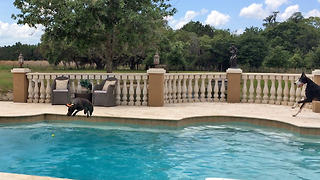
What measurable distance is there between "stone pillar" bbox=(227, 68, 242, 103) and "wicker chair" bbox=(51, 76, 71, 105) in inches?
202

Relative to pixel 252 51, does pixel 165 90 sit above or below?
below

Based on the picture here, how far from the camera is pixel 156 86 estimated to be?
32.5ft

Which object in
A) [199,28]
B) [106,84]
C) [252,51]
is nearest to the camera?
[106,84]

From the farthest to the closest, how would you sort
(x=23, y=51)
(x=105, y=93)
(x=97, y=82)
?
(x=23, y=51)
(x=97, y=82)
(x=105, y=93)

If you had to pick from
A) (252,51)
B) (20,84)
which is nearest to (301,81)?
(20,84)

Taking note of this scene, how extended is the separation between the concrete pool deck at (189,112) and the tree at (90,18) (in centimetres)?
459

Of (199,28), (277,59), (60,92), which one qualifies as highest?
(199,28)

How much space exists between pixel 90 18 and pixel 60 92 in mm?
4379

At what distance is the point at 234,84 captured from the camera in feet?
35.5

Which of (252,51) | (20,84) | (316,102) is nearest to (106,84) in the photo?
(20,84)

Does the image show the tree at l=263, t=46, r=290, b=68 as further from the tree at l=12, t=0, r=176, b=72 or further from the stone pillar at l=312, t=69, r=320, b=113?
the stone pillar at l=312, t=69, r=320, b=113

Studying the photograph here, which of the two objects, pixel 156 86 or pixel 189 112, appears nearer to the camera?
pixel 189 112

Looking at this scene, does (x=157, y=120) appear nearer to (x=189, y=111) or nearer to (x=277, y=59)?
(x=189, y=111)

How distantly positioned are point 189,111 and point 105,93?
2.55 meters
